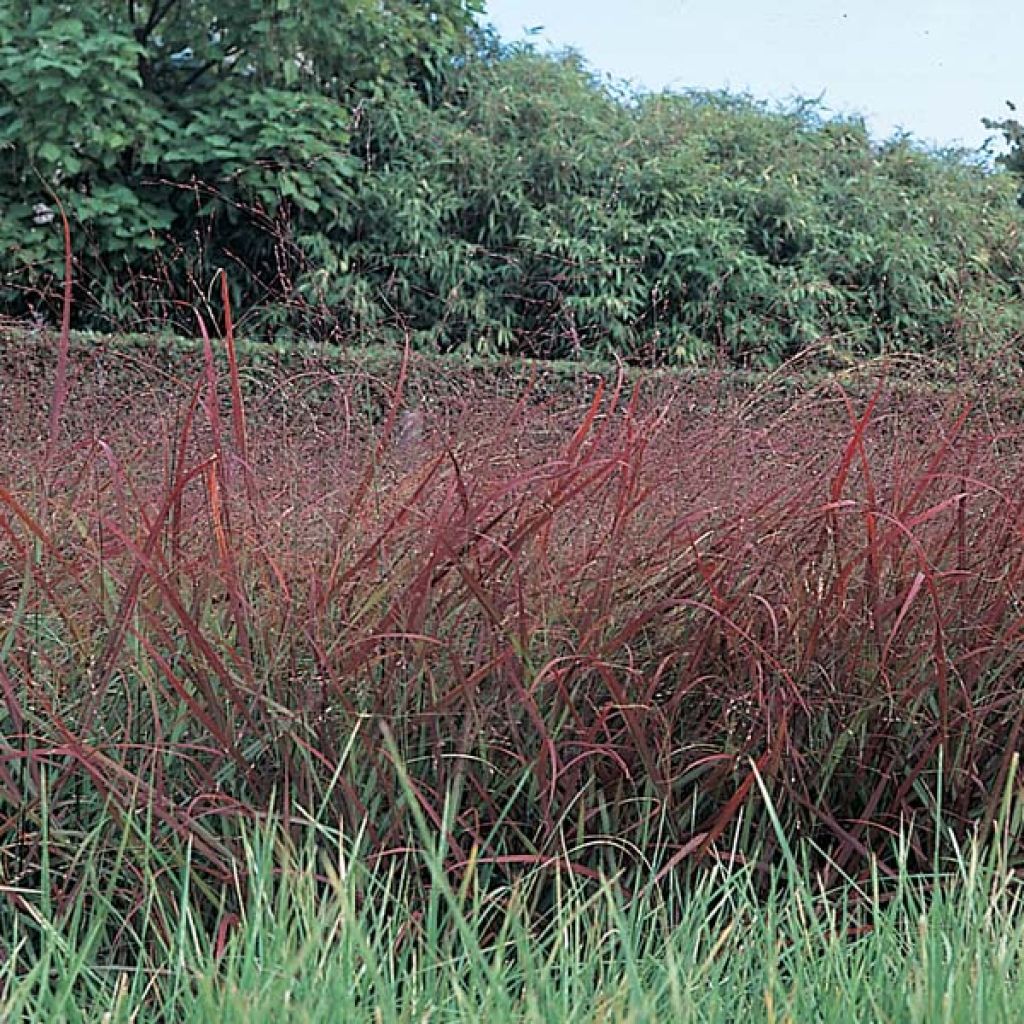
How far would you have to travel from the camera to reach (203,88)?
9.15 m

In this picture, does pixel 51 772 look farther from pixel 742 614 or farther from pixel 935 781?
pixel 935 781

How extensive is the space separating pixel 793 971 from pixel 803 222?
8410mm

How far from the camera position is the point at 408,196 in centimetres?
867

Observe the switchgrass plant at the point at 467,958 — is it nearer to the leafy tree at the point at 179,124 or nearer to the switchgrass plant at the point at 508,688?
the switchgrass plant at the point at 508,688

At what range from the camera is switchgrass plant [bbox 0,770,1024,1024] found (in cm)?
122

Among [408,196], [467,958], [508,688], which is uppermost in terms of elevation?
[408,196]

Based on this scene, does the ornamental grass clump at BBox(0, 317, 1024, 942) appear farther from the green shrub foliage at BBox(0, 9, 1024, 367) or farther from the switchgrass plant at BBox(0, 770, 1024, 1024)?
the green shrub foliage at BBox(0, 9, 1024, 367)

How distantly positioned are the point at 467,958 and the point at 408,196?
7640 mm

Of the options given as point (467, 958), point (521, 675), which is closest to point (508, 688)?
point (521, 675)

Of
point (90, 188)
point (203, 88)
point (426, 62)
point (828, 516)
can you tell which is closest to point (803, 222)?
point (426, 62)

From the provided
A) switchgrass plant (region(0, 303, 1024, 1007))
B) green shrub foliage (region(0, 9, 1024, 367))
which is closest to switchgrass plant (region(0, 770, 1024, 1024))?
switchgrass plant (region(0, 303, 1024, 1007))

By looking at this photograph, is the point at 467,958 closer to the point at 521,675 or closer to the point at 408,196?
the point at 521,675

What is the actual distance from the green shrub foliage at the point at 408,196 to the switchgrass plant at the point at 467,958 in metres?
6.18

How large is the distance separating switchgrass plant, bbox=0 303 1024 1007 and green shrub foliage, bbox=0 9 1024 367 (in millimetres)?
5794
